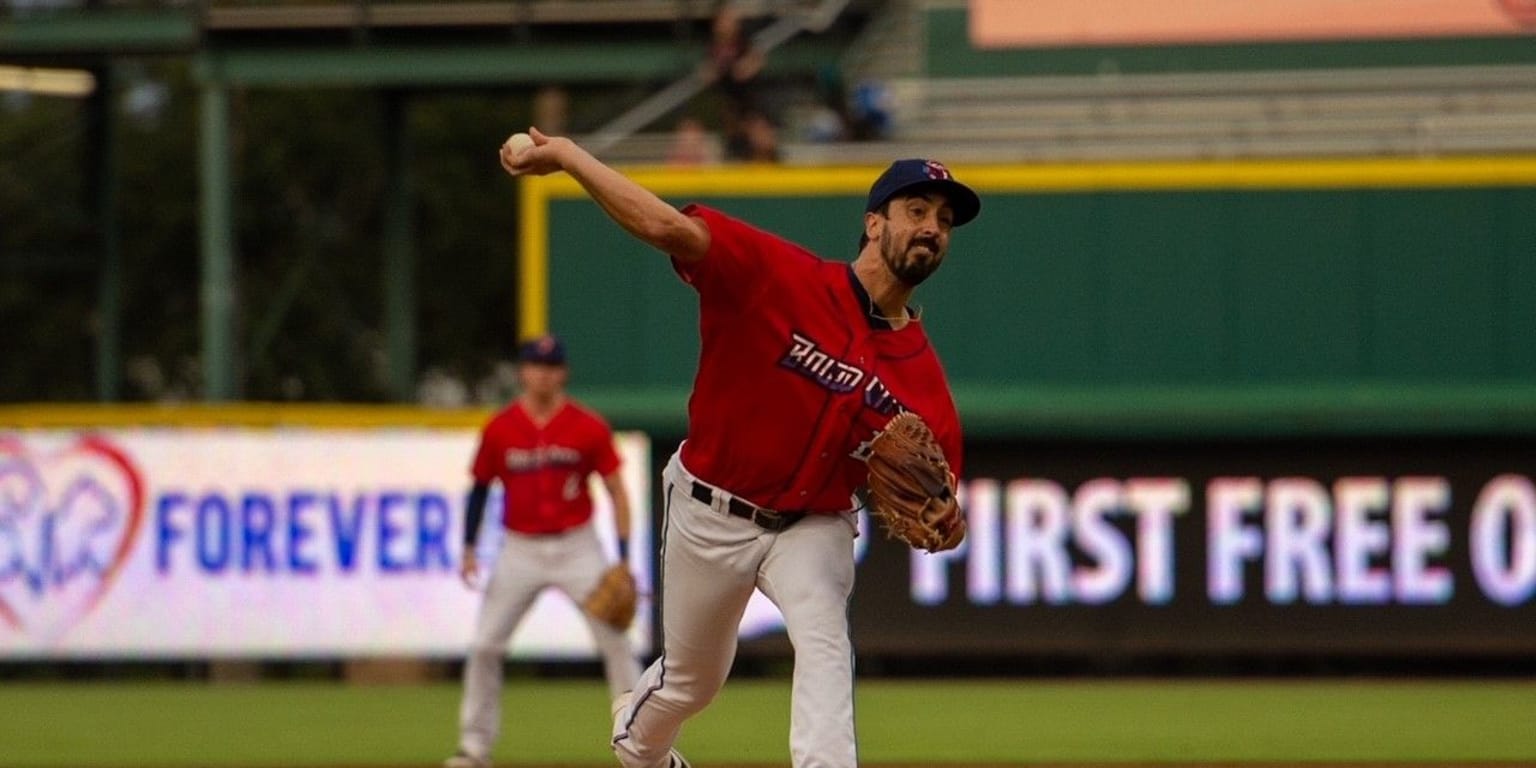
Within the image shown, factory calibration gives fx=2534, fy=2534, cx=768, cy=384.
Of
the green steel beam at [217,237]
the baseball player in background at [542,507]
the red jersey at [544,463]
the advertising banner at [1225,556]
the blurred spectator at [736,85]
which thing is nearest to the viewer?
the baseball player in background at [542,507]

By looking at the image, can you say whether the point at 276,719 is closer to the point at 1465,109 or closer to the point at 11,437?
the point at 11,437

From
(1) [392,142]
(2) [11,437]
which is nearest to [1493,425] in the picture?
(2) [11,437]

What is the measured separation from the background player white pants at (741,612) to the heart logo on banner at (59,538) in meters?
10.6

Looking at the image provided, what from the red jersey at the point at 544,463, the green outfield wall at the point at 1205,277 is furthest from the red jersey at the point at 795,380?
the green outfield wall at the point at 1205,277

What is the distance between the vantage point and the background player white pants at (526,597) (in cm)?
1171

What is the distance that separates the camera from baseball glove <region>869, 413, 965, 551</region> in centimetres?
749

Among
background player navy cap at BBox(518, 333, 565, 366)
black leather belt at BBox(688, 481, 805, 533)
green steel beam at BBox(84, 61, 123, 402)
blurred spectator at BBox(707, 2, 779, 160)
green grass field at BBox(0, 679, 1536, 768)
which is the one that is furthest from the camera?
green steel beam at BBox(84, 61, 123, 402)

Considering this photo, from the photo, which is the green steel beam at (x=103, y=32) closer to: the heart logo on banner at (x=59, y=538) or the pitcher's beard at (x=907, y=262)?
the heart logo on banner at (x=59, y=538)

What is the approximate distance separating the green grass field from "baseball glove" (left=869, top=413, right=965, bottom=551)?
4.28 metres

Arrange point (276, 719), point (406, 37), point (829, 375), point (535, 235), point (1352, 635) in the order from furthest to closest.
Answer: point (406, 37) < point (535, 235) < point (1352, 635) < point (276, 719) < point (829, 375)

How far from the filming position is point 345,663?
1839cm

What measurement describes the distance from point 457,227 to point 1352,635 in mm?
23171

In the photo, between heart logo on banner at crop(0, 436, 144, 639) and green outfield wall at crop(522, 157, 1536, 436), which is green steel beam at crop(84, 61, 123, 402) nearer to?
heart logo on banner at crop(0, 436, 144, 639)

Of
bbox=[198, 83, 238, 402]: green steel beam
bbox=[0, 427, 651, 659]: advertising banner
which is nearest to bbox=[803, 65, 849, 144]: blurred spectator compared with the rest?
bbox=[0, 427, 651, 659]: advertising banner
